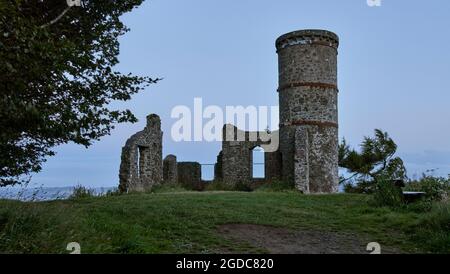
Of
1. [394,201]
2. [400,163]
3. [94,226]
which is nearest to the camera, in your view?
[94,226]

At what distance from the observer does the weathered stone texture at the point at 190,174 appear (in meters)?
25.3

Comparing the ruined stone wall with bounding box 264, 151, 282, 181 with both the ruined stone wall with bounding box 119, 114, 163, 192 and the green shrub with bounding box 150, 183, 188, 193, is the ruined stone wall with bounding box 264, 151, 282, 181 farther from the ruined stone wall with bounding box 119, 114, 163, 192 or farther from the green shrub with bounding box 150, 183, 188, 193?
the ruined stone wall with bounding box 119, 114, 163, 192

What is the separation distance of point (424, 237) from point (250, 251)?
3.53 meters

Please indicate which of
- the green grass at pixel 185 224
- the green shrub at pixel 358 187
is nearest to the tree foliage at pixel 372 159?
the green shrub at pixel 358 187

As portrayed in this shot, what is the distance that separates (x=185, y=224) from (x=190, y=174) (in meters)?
16.6

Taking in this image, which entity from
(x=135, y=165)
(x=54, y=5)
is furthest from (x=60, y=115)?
(x=135, y=165)

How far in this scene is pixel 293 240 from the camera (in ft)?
26.0

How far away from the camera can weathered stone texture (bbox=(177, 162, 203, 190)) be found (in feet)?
82.9

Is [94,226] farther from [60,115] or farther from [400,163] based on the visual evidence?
[400,163]

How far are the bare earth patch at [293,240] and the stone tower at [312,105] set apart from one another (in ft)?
37.5

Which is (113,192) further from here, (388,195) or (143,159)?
(388,195)

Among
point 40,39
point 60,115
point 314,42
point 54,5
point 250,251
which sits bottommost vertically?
point 250,251

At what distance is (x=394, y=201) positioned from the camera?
12055mm
